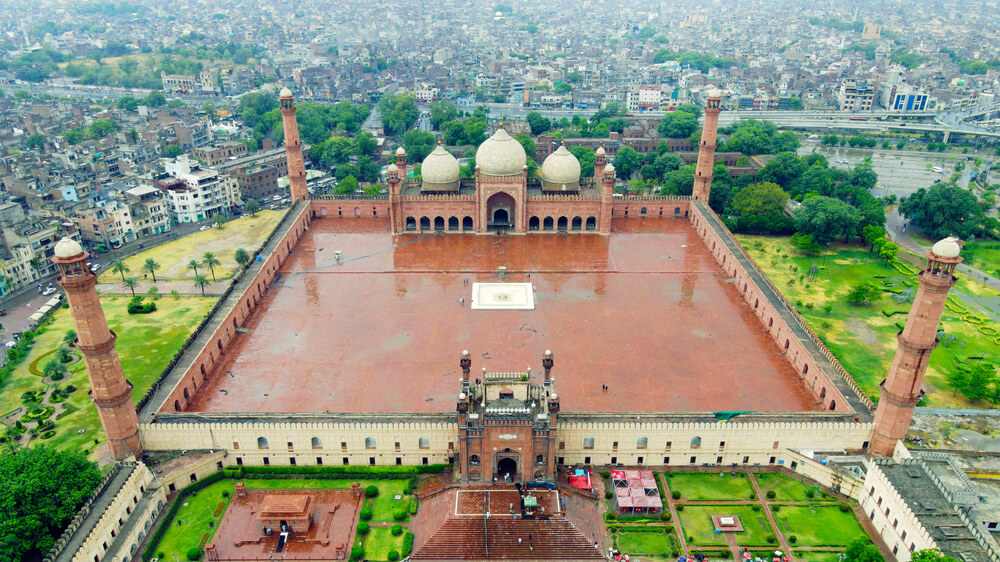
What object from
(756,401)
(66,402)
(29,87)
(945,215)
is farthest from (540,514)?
(29,87)

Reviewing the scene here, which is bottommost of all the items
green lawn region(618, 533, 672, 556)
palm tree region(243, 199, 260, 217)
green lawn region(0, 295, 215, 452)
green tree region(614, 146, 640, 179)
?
green lawn region(618, 533, 672, 556)

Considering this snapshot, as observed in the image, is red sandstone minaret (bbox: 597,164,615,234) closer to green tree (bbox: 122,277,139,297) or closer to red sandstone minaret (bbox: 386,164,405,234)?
red sandstone minaret (bbox: 386,164,405,234)

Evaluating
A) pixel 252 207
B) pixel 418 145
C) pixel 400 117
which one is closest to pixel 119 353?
pixel 252 207

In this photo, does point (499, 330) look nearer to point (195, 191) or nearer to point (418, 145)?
point (195, 191)

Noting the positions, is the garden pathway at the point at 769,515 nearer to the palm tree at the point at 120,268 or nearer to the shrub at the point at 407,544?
the shrub at the point at 407,544

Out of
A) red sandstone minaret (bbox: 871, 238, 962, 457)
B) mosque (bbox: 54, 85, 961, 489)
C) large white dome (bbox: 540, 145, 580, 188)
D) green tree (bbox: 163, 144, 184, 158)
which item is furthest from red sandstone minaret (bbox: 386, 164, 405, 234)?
green tree (bbox: 163, 144, 184, 158)

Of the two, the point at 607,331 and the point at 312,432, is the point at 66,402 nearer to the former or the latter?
the point at 312,432
